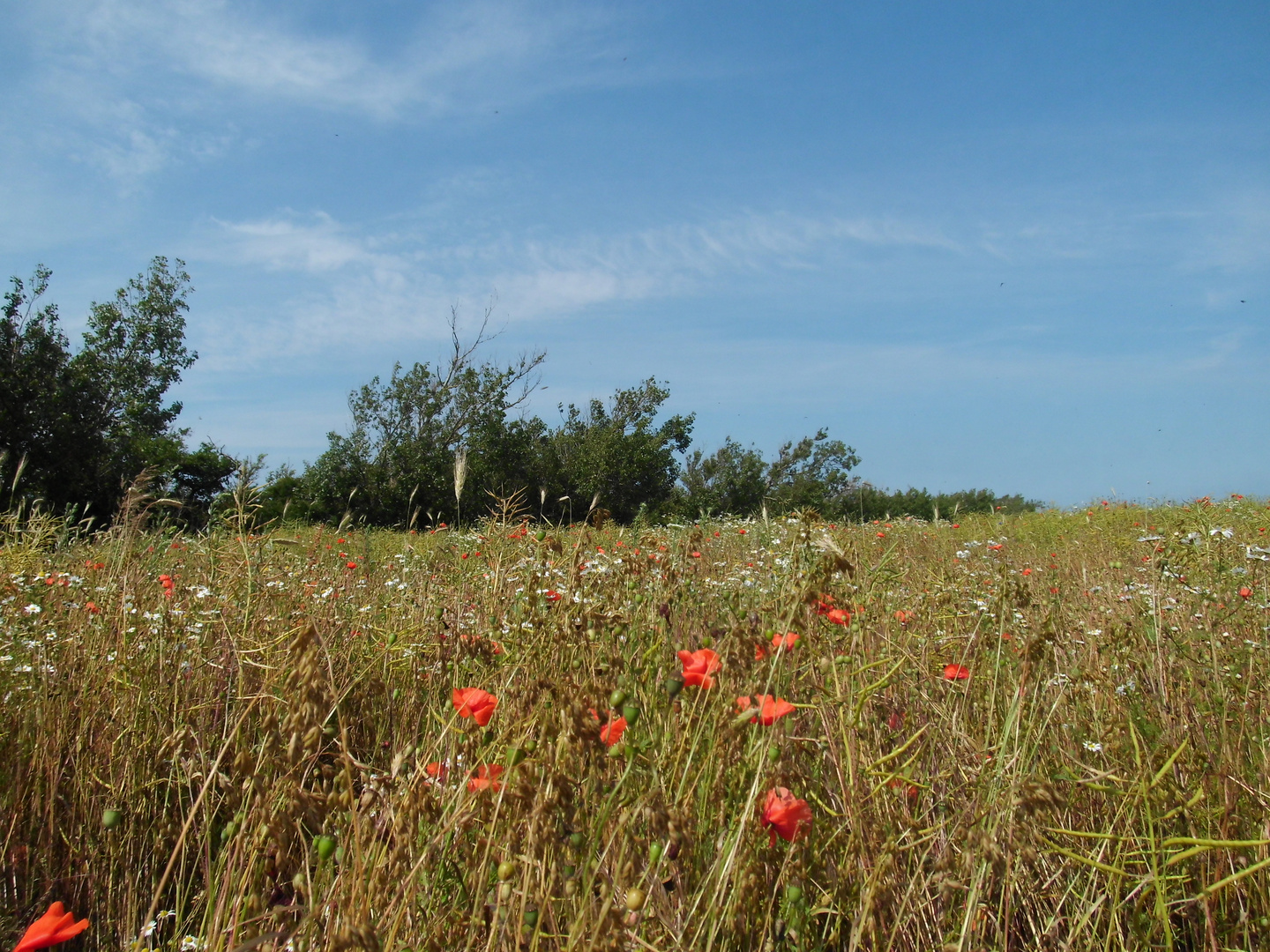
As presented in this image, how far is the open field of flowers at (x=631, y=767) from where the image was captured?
1.07 meters

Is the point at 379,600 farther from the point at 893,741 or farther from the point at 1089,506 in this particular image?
the point at 1089,506

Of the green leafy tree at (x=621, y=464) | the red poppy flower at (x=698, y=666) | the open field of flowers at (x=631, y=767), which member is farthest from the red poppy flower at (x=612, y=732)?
the green leafy tree at (x=621, y=464)

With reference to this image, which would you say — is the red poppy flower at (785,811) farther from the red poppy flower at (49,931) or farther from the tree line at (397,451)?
the tree line at (397,451)

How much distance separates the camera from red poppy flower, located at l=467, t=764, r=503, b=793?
110 centimetres

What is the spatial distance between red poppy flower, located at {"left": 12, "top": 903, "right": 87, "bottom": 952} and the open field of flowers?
117 mm

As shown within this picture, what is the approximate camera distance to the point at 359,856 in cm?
96

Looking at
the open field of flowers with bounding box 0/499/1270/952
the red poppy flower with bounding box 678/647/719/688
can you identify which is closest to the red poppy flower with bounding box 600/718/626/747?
A: the open field of flowers with bounding box 0/499/1270/952

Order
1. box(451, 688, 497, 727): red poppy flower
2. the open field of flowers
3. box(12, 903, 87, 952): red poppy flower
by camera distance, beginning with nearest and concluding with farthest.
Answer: box(12, 903, 87, 952): red poppy flower < the open field of flowers < box(451, 688, 497, 727): red poppy flower

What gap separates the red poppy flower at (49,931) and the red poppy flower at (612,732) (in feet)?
2.28

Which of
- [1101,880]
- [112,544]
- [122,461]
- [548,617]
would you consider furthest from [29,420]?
[1101,880]

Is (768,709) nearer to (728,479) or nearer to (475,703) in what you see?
Result: (475,703)

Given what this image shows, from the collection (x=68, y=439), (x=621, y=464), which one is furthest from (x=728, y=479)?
(x=68, y=439)

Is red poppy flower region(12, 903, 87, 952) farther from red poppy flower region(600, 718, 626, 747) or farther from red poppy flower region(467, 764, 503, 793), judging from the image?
red poppy flower region(600, 718, 626, 747)

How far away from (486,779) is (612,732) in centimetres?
20
